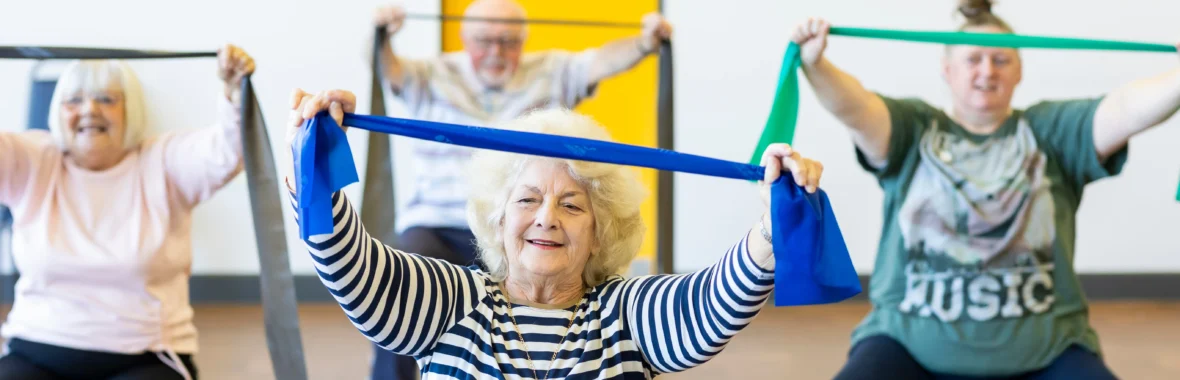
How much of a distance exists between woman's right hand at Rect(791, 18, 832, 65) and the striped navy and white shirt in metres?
1.00

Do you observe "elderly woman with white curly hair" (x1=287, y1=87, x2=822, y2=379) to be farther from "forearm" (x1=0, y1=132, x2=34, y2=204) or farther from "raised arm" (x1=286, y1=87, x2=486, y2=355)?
"forearm" (x1=0, y1=132, x2=34, y2=204)

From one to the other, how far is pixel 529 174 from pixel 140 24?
403 cm

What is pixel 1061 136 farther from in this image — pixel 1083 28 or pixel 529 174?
pixel 1083 28

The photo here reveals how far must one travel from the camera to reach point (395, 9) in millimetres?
3611

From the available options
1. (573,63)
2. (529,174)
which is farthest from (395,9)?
(529,174)

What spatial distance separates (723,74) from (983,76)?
9.13 ft

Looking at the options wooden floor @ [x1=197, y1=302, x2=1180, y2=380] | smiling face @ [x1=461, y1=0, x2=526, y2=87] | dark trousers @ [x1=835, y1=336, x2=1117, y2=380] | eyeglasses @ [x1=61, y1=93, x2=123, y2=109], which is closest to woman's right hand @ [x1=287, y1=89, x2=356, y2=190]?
eyeglasses @ [x1=61, y1=93, x2=123, y2=109]

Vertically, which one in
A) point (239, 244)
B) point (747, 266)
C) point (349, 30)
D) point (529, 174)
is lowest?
point (239, 244)

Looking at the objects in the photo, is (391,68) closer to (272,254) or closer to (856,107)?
(272,254)

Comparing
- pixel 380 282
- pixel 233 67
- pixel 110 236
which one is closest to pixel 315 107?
pixel 380 282

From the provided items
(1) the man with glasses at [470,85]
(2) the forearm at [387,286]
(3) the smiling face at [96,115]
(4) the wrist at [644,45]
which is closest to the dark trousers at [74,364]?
(3) the smiling face at [96,115]

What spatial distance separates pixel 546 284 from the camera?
1.96m

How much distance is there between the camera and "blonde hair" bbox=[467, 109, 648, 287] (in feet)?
6.44

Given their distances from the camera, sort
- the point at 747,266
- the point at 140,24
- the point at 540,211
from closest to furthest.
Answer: the point at 747,266, the point at 540,211, the point at 140,24
